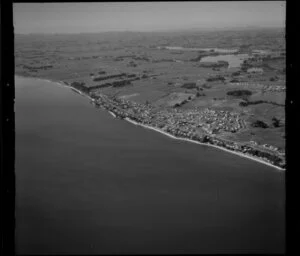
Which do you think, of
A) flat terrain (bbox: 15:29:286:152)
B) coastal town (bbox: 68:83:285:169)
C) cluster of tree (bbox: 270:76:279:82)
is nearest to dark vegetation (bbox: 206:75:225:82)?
flat terrain (bbox: 15:29:286:152)

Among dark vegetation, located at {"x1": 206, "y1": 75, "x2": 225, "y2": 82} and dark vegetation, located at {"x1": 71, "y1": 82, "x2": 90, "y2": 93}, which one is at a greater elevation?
dark vegetation, located at {"x1": 206, "y1": 75, "x2": 225, "y2": 82}

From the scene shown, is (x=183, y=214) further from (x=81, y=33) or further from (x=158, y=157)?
(x=81, y=33)

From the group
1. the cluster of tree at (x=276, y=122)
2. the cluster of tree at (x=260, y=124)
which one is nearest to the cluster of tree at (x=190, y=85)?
the cluster of tree at (x=260, y=124)

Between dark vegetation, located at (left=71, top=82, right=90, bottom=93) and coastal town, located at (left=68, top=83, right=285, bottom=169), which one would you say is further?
dark vegetation, located at (left=71, top=82, right=90, bottom=93)

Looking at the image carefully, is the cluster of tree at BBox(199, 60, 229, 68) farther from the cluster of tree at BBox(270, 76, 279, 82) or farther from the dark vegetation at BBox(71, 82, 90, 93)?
the dark vegetation at BBox(71, 82, 90, 93)

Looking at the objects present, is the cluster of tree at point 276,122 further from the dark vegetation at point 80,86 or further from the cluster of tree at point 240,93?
the dark vegetation at point 80,86

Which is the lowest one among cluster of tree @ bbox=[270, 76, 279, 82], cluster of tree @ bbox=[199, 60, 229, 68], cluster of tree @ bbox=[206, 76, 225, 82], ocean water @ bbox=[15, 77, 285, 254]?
ocean water @ bbox=[15, 77, 285, 254]

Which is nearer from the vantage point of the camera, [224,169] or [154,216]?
[154,216]

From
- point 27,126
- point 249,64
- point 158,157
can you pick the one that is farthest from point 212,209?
point 27,126
